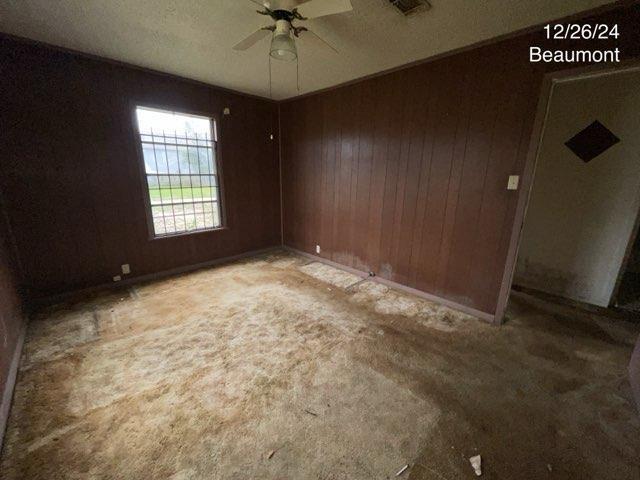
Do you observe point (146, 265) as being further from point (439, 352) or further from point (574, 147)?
point (574, 147)

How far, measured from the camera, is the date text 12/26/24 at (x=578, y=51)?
6.14 ft

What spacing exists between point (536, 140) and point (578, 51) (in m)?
0.66

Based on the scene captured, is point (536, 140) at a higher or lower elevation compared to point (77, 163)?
higher

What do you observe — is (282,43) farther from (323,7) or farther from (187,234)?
(187,234)

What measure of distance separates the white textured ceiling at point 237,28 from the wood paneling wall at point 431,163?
0.30 meters

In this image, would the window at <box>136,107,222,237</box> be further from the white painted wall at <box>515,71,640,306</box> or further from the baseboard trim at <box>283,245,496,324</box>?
the white painted wall at <box>515,71,640,306</box>

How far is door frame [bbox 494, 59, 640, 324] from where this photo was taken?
6.28 ft

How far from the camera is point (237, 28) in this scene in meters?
2.22

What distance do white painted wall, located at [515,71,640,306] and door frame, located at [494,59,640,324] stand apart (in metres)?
0.34

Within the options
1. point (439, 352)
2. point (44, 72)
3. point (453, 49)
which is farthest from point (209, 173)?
point (439, 352)

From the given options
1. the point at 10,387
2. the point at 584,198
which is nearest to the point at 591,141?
the point at 584,198

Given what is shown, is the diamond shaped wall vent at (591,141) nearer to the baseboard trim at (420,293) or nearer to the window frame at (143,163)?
the baseboard trim at (420,293)

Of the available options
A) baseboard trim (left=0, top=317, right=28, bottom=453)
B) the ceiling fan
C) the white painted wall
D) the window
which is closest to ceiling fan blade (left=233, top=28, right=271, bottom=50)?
the ceiling fan

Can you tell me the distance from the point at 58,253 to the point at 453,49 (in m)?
4.64
